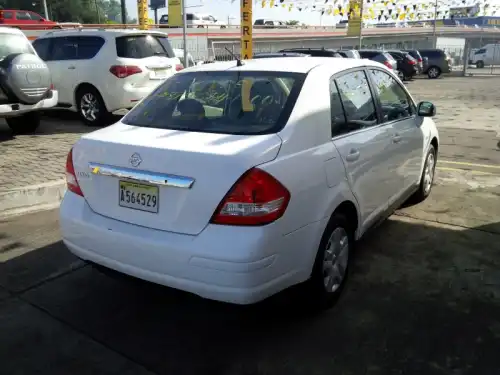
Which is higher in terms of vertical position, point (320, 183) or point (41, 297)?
point (320, 183)

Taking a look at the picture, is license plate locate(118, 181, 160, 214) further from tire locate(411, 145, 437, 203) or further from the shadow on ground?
tire locate(411, 145, 437, 203)

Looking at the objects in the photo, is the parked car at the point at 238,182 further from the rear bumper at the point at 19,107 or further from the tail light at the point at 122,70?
the tail light at the point at 122,70

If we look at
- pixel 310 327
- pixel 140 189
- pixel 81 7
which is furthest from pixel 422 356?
pixel 81 7

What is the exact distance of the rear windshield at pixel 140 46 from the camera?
9.27 meters

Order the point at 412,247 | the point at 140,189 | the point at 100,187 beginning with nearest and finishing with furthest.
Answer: the point at 140,189, the point at 100,187, the point at 412,247

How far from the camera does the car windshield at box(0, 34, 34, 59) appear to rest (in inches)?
297

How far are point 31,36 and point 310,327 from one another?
19.5 m

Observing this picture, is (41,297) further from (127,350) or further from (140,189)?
(140,189)

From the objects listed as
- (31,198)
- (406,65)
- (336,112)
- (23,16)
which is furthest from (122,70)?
(23,16)

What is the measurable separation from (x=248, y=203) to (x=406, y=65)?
2840cm

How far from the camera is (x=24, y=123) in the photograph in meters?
8.52

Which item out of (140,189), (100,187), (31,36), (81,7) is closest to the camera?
(140,189)

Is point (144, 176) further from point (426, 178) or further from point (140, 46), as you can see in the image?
point (140, 46)

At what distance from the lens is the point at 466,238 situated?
4.49m
